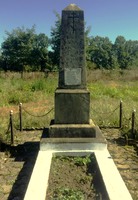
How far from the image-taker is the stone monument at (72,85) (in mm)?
6348

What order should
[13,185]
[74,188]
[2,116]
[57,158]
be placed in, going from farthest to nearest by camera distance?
[2,116], [57,158], [13,185], [74,188]

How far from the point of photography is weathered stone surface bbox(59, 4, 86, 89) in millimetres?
6344

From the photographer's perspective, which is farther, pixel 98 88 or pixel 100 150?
pixel 98 88

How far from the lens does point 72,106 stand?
6.49 m

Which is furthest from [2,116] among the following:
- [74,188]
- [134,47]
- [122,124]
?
[134,47]

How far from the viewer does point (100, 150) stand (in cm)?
608

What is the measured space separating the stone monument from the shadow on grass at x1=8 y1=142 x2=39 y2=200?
89 cm

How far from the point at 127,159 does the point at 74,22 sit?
11.0 feet

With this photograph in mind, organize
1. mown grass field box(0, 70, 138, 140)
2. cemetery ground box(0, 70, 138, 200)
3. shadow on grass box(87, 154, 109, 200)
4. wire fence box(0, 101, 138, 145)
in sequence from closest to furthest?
shadow on grass box(87, 154, 109, 200), cemetery ground box(0, 70, 138, 200), wire fence box(0, 101, 138, 145), mown grass field box(0, 70, 138, 140)

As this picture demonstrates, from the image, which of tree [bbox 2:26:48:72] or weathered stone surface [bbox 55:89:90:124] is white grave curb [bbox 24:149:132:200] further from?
tree [bbox 2:26:48:72]

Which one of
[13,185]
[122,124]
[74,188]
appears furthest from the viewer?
[122,124]

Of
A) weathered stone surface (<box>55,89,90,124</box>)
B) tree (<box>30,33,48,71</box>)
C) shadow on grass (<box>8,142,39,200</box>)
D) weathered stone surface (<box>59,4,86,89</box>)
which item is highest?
tree (<box>30,33,48,71</box>)

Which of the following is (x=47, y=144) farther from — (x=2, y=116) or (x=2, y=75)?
(x=2, y=75)

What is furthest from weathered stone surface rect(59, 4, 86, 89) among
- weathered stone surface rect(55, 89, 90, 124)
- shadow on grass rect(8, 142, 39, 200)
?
shadow on grass rect(8, 142, 39, 200)
